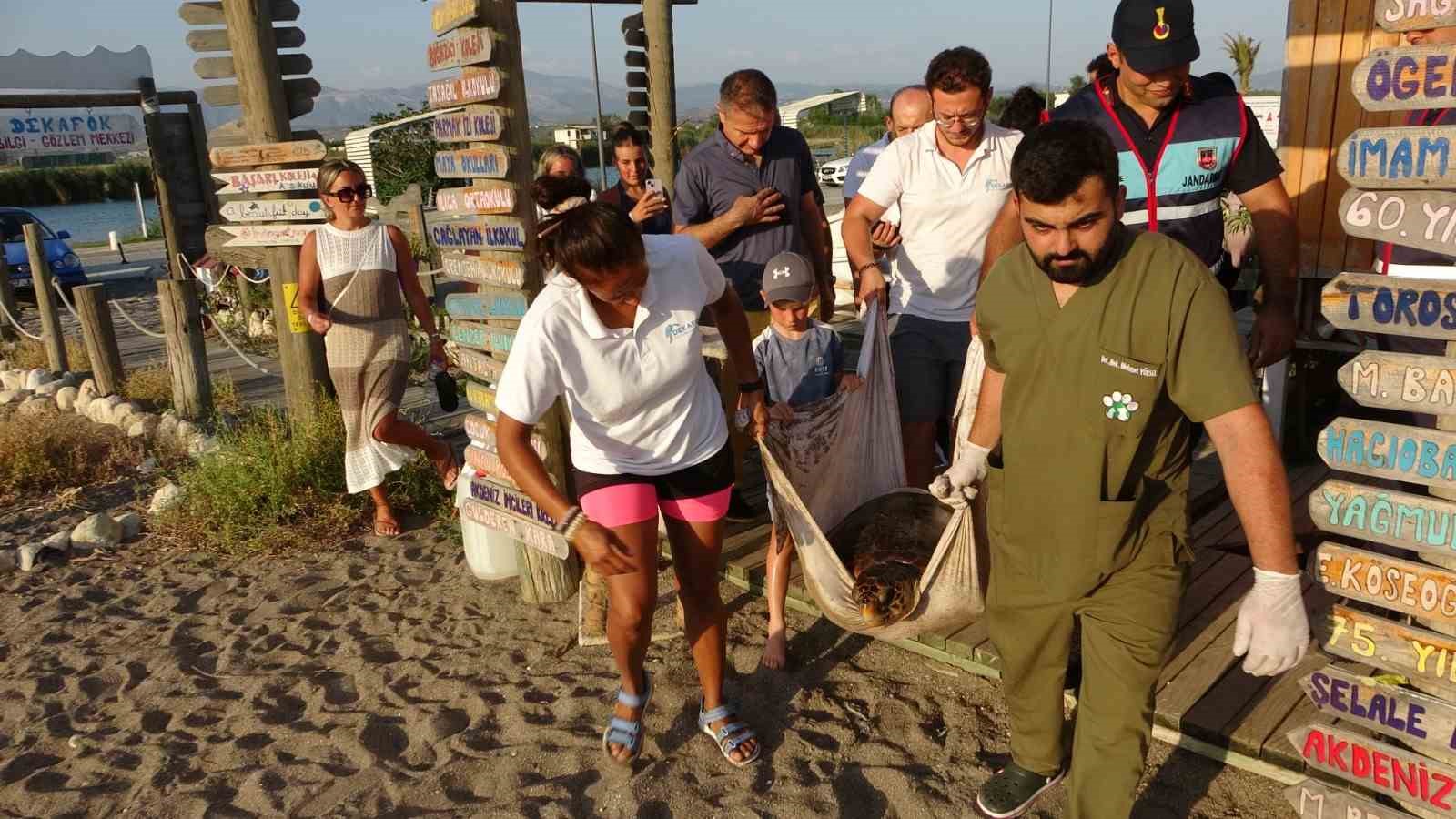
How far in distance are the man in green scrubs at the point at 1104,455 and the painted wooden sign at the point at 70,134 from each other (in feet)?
35.7

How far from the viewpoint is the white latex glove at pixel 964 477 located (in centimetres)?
268

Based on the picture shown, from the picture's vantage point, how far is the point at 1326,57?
4039 mm

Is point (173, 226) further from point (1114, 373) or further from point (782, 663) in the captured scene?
point (1114, 373)

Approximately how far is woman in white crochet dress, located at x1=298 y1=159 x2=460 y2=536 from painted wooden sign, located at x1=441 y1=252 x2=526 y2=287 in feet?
2.43

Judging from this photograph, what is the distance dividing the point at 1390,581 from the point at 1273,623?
39 cm

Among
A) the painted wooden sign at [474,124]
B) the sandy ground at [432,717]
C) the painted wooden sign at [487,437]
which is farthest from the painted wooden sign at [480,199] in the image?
the sandy ground at [432,717]

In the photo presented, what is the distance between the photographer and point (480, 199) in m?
3.85

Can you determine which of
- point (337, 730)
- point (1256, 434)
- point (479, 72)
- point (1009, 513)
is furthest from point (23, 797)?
point (1256, 434)

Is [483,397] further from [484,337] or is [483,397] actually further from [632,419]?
[632,419]

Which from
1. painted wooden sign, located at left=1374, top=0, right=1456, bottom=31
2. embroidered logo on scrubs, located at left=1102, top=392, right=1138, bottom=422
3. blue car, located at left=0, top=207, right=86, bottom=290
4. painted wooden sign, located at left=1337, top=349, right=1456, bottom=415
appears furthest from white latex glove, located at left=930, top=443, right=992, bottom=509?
blue car, located at left=0, top=207, right=86, bottom=290

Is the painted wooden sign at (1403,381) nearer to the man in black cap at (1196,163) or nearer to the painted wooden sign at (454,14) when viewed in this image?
the man in black cap at (1196,163)

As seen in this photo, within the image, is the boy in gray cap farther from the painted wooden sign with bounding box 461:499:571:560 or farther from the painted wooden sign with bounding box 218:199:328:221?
the painted wooden sign with bounding box 218:199:328:221

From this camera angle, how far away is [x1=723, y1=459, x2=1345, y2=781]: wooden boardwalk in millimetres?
2861

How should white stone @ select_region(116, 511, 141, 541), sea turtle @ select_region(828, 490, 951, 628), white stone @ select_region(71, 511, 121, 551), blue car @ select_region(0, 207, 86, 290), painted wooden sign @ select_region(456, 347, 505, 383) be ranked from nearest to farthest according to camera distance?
sea turtle @ select_region(828, 490, 951, 628), painted wooden sign @ select_region(456, 347, 505, 383), white stone @ select_region(71, 511, 121, 551), white stone @ select_region(116, 511, 141, 541), blue car @ select_region(0, 207, 86, 290)
